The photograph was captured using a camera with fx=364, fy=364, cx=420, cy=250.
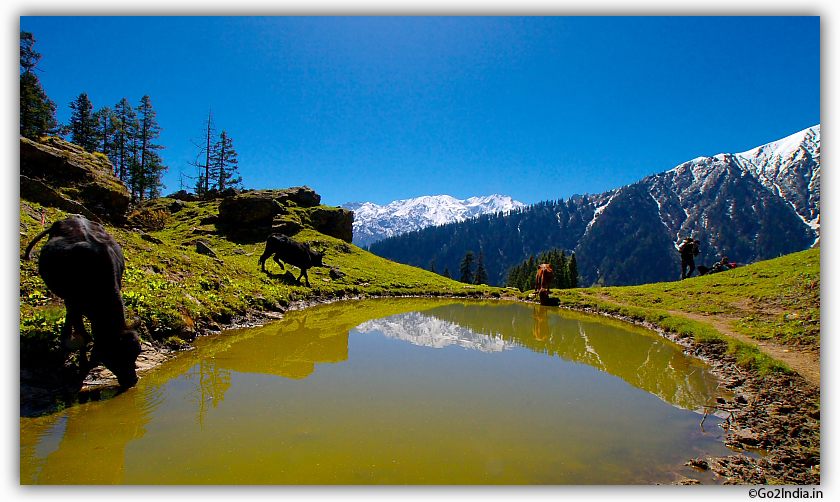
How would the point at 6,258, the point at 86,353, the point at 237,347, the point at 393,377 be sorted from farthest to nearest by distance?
the point at 237,347 < the point at 393,377 < the point at 86,353 < the point at 6,258

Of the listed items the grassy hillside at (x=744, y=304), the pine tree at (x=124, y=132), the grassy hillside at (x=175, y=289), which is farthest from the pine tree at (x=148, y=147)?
the grassy hillside at (x=744, y=304)

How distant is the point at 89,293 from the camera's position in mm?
6773

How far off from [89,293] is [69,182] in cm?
1851

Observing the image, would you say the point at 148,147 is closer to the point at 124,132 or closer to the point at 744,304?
the point at 124,132

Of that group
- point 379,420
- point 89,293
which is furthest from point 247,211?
point 379,420

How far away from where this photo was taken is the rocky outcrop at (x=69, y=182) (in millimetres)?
17531

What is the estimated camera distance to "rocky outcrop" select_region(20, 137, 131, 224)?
17.5 metres

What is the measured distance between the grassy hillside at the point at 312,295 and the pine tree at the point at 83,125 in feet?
85.7

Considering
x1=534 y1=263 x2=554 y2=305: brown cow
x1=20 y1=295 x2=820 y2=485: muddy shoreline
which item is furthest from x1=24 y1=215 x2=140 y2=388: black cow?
x1=534 y1=263 x2=554 y2=305: brown cow

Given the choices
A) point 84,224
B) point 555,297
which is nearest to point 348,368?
point 84,224

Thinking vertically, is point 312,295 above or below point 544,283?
below

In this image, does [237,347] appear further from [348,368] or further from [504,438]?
[504,438]

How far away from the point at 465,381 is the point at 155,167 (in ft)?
188

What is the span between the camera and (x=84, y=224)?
24.5 feet
